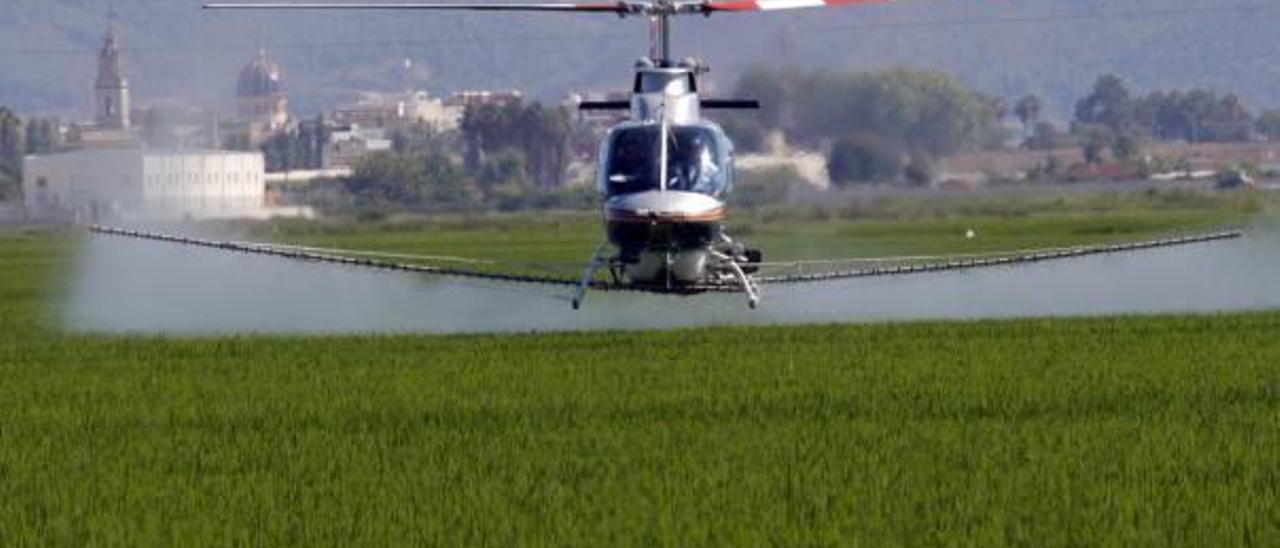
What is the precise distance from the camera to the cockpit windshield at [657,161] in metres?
38.6

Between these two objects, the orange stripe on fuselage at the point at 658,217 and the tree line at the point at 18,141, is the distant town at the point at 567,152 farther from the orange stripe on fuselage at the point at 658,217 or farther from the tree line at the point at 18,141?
the orange stripe on fuselage at the point at 658,217

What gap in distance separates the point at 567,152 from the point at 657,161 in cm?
9988

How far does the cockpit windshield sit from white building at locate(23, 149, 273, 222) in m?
40.1

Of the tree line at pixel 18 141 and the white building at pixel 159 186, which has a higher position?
the white building at pixel 159 186

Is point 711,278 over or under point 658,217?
under

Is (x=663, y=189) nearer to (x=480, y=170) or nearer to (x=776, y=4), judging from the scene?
(x=776, y=4)

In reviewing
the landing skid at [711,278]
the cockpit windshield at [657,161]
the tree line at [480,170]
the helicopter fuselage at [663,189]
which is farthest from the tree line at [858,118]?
the cockpit windshield at [657,161]

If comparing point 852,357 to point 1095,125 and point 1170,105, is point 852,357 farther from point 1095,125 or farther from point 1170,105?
point 1170,105

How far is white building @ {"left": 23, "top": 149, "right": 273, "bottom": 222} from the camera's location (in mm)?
81062

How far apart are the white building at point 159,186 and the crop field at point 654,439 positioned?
4219 cm

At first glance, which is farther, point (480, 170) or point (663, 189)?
point (480, 170)

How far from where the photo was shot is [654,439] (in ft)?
81.8

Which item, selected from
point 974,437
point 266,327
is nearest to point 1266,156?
point 266,327

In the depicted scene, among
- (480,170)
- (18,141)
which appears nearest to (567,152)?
(480,170)
